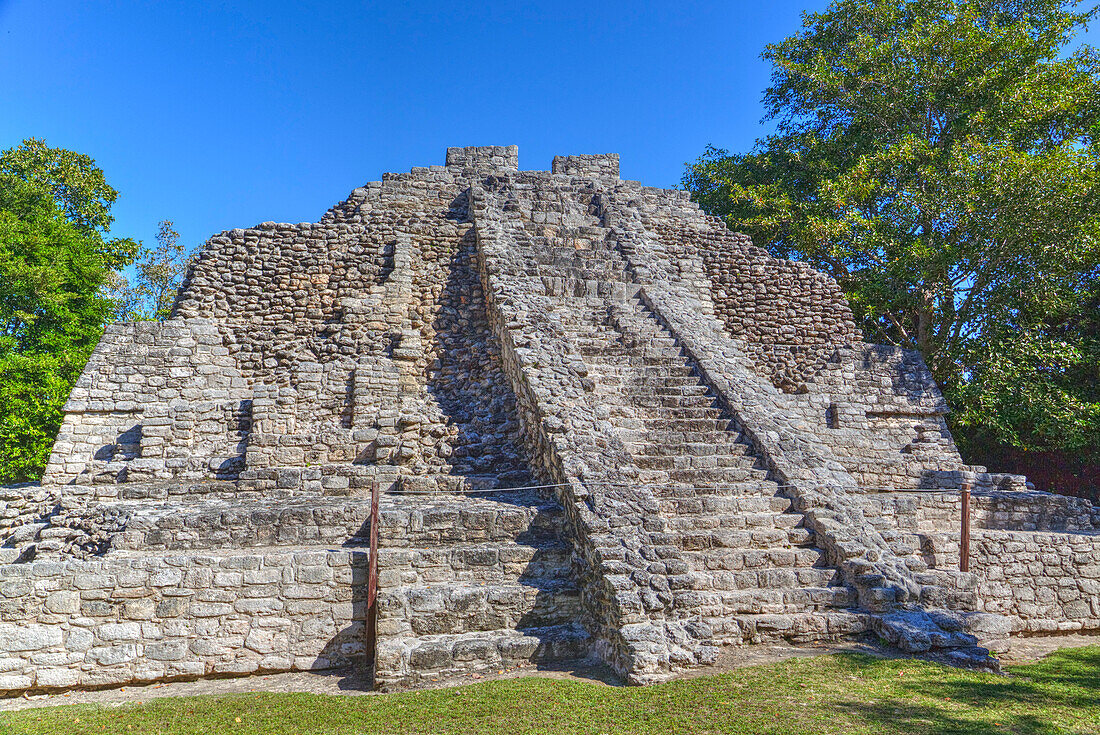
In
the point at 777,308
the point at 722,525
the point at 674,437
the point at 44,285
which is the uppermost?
the point at 44,285

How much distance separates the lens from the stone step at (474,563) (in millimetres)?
6496

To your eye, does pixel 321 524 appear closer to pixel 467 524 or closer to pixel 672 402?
pixel 467 524

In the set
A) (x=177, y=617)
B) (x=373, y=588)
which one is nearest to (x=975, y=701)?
(x=373, y=588)

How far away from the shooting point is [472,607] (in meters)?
6.19

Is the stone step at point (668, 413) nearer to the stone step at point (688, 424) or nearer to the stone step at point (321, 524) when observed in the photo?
the stone step at point (688, 424)

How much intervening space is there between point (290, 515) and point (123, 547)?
1.70m

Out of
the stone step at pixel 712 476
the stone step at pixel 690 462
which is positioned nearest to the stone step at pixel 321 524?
the stone step at pixel 690 462

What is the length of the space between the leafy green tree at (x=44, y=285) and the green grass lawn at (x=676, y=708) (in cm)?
1328

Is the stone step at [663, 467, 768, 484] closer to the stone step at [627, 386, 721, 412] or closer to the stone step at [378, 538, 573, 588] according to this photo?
the stone step at [627, 386, 721, 412]

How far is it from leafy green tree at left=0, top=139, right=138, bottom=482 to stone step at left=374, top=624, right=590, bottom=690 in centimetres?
1472

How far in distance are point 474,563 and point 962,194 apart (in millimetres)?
14889

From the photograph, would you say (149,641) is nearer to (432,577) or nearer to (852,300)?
(432,577)

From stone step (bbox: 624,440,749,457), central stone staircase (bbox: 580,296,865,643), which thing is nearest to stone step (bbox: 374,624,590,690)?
central stone staircase (bbox: 580,296,865,643)

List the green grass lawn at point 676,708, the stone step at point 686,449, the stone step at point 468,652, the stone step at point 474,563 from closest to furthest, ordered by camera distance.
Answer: the green grass lawn at point 676,708
the stone step at point 468,652
the stone step at point 474,563
the stone step at point 686,449
